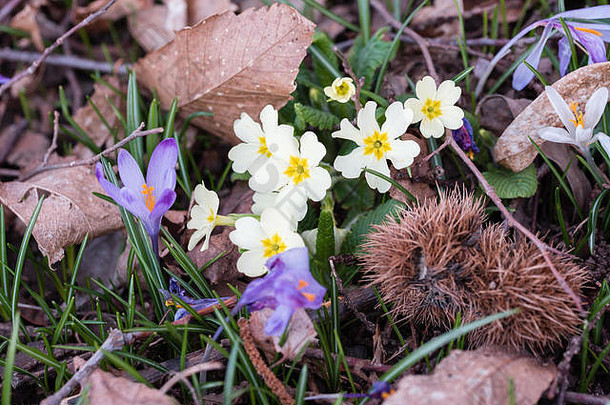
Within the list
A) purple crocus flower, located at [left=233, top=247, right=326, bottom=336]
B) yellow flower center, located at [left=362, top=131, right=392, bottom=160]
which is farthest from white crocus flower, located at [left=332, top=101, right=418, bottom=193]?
purple crocus flower, located at [left=233, top=247, right=326, bottom=336]

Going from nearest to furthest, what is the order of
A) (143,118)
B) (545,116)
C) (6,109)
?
1. (545,116)
2. (143,118)
3. (6,109)

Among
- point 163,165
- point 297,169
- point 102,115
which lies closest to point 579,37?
point 297,169

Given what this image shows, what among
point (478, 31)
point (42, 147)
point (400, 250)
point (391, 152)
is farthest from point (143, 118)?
point (478, 31)

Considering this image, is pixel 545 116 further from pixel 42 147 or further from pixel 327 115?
pixel 42 147

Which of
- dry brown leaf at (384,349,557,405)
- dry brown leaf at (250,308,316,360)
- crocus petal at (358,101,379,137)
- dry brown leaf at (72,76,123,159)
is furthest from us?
dry brown leaf at (72,76,123,159)

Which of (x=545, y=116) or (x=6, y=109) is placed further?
(x=6, y=109)

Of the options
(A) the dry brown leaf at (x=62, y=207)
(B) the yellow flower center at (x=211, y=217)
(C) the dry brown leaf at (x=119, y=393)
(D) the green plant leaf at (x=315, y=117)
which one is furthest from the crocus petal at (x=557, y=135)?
(A) the dry brown leaf at (x=62, y=207)

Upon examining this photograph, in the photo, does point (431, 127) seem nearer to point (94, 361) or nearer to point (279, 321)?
point (279, 321)

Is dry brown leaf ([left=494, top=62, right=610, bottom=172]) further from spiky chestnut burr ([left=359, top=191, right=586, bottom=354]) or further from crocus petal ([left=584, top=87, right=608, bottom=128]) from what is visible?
spiky chestnut burr ([left=359, top=191, right=586, bottom=354])
